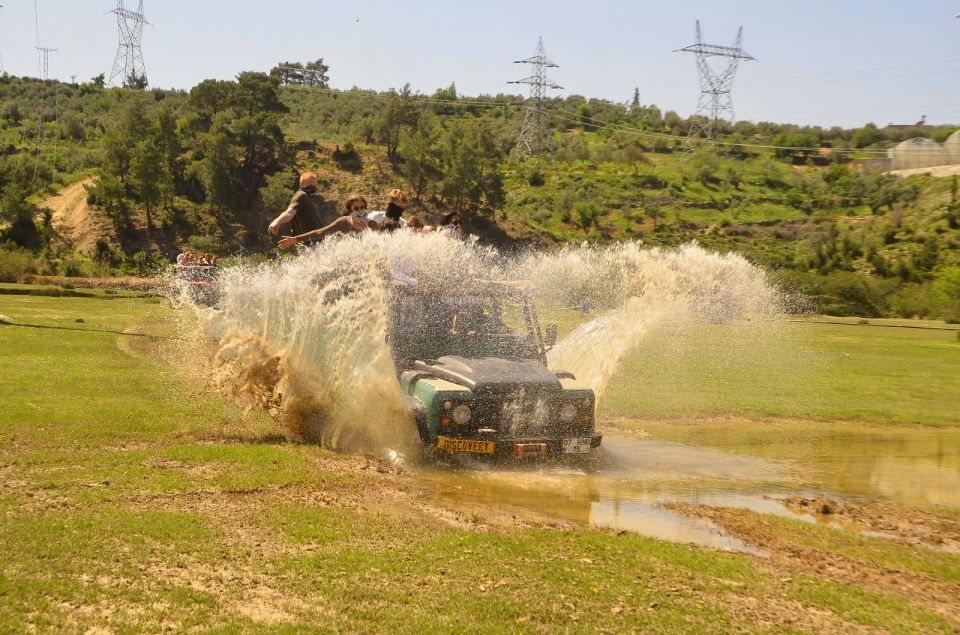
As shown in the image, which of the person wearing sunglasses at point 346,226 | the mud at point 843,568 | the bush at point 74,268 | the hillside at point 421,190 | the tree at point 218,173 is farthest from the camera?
the tree at point 218,173

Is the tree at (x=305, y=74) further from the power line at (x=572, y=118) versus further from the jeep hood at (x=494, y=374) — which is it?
the jeep hood at (x=494, y=374)

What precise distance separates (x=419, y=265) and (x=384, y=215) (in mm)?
1477

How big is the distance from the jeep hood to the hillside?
43.7 m

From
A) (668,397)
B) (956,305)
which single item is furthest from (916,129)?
(668,397)

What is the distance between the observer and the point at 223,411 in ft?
43.0

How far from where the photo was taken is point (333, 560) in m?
6.70

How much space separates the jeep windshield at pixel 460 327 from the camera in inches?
456

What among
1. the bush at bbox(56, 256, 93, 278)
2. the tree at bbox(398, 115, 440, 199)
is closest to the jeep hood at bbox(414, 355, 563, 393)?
the bush at bbox(56, 256, 93, 278)

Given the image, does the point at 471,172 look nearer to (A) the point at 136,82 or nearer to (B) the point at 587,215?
(B) the point at 587,215

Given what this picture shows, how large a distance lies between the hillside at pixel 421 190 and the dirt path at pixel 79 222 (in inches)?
7.7

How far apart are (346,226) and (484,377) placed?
338cm

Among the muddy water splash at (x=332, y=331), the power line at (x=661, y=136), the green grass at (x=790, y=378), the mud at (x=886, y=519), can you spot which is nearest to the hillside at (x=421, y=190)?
the power line at (x=661, y=136)

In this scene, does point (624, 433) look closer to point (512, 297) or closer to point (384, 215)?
point (512, 297)

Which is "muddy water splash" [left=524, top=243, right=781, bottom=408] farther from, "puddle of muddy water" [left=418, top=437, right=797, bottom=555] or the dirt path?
the dirt path
